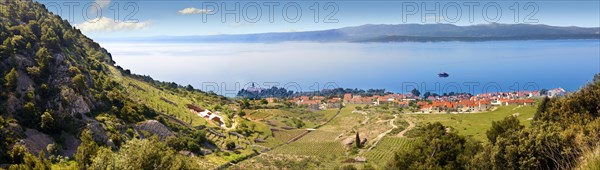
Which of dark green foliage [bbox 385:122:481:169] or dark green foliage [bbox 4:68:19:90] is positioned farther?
dark green foliage [bbox 4:68:19:90]

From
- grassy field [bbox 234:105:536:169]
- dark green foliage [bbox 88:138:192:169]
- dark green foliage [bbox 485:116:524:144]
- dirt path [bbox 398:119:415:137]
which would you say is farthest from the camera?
dirt path [bbox 398:119:415:137]

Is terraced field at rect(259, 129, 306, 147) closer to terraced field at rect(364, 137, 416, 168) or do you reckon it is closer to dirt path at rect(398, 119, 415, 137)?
terraced field at rect(364, 137, 416, 168)

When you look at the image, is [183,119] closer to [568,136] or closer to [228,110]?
[228,110]

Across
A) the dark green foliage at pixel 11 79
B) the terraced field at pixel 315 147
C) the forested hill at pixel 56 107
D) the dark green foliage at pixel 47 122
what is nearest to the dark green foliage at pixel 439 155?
the forested hill at pixel 56 107

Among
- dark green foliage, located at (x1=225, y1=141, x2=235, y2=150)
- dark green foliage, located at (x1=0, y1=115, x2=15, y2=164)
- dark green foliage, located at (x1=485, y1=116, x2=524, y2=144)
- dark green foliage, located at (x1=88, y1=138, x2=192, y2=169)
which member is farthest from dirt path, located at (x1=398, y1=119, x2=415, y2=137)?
dark green foliage, located at (x1=0, y1=115, x2=15, y2=164)

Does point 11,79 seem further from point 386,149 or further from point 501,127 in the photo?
point 501,127

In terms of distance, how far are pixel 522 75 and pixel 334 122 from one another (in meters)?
145

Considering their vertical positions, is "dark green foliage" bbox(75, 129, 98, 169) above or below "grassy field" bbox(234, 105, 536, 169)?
above

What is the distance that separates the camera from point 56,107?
35.5 metres

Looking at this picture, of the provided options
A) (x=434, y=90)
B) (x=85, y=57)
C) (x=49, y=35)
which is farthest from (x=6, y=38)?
(x=434, y=90)

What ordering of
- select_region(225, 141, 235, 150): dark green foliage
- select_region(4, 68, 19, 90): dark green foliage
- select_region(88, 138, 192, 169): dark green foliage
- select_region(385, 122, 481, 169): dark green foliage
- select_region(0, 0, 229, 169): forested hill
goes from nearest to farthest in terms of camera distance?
1. select_region(88, 138, 192, 169): dark green foliage
2. select_region(385, 122, 481, 169): dark green foliage
3. select_region(0, 0, 229, 169): forested hill
4. select_region(4, 68, 19, 90): dark green foliage
5. select_region(225, 141, 235, 150): dark green foliage

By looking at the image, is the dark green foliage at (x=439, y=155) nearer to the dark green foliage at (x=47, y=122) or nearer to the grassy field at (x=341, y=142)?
the grassy field at (x=341, y=142)

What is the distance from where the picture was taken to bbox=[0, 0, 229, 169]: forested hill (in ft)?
94.9

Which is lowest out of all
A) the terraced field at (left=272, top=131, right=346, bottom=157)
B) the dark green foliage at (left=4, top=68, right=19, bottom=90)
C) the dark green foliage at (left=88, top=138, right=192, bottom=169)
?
the terraced field at (left=272, top=131, right=346, bottom=157)
